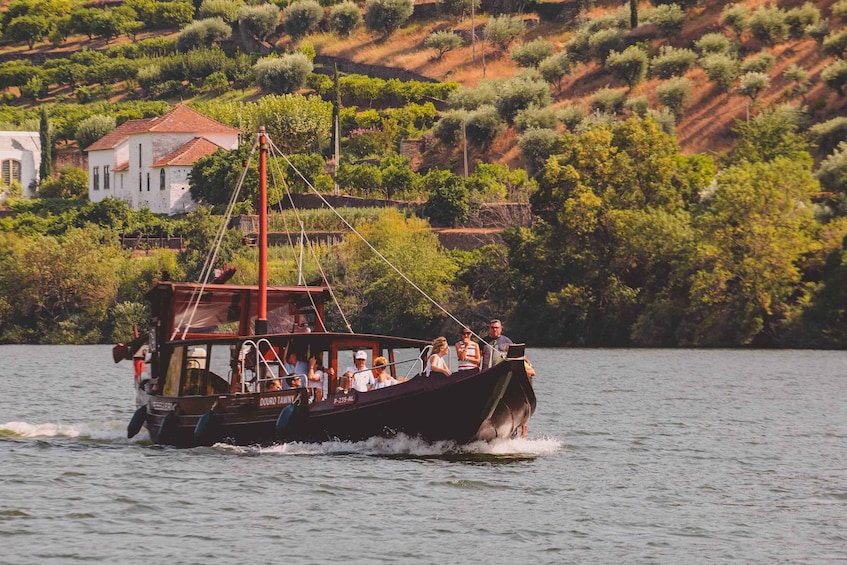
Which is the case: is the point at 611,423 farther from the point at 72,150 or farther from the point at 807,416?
the point at 72,150

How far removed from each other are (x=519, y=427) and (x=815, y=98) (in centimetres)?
8405

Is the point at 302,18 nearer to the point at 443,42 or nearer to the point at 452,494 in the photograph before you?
the point at 443,42

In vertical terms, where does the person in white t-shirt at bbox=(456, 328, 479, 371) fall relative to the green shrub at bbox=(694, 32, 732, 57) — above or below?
below

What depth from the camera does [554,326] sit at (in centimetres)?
9388

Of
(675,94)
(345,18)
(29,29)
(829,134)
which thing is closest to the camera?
(829,134)

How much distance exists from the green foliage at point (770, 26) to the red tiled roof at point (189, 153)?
1688 inches

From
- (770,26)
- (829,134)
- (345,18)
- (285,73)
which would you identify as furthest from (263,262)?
(345,18)

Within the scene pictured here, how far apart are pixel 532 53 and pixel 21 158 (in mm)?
46425

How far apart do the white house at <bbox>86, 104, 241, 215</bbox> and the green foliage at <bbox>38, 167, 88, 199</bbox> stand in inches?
87.3

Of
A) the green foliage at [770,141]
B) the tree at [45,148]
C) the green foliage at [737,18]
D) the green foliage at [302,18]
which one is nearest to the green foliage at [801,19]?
the green foliage at [737,18]

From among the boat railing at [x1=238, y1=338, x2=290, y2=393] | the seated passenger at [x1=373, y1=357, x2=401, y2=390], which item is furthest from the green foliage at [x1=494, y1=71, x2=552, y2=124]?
the seated passenger at [x1=373, y1=357, x2=401, y2=390]

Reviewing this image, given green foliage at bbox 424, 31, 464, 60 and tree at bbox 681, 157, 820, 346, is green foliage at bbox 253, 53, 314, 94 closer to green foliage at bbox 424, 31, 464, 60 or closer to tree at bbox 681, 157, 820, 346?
green foliage at bbox 424, 31, 464, 60

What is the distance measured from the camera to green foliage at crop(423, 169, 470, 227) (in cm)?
10819

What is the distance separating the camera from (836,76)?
370ft
